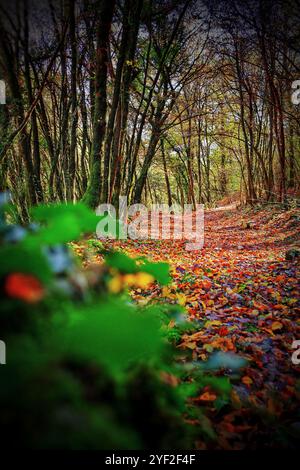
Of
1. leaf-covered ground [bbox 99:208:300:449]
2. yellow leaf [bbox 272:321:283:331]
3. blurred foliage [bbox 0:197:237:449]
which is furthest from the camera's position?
yellow leaf [bbox 272:321:283:331]

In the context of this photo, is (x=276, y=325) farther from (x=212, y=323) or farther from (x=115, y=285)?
(x=115, y=285)

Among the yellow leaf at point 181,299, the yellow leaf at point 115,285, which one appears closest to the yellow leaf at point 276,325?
the yellow leaf at point 181,299

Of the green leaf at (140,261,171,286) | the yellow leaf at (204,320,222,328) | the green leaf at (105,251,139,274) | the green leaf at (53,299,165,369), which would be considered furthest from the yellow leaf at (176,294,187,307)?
the green leaf at (53,299,165,369)

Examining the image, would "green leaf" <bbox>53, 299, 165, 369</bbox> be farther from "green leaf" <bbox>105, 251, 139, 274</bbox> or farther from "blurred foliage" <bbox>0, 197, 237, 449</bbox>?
"green leaf" <bbox>105, 251, 139, 274</bbox>

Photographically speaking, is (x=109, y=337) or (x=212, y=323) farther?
(x=212, y=323)

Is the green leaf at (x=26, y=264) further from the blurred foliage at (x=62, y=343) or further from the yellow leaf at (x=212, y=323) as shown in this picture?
the yellow leaf at (x=212, y=323)

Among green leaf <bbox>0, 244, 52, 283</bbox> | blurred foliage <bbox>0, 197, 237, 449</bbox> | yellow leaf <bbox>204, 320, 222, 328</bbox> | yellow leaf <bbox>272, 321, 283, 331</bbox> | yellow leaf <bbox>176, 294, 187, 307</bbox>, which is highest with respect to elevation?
green leaf <bbox>0, 244, 52, 283</bbox>

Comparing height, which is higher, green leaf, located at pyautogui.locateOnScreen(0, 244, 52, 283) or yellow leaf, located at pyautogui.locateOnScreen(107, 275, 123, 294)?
green leaf, located at pyautogui.locateOnScreen(0, 244, 52, 283)

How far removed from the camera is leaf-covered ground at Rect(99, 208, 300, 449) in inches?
68.4

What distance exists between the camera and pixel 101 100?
6449 millimetres

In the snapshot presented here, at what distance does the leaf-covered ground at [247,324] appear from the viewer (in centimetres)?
174

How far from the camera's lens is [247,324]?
3.10 meters

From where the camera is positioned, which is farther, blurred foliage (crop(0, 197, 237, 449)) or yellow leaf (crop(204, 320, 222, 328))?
yellow leaf (crop(204, 320, 222, 328))

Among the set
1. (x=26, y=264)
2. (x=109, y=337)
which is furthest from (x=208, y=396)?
(x=26, y=264)
